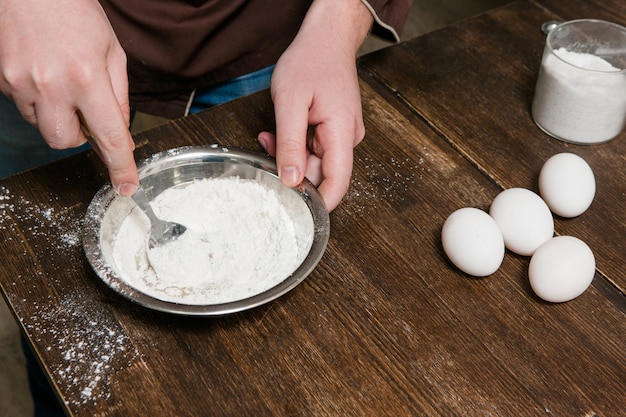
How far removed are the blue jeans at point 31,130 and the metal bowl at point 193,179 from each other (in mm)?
406

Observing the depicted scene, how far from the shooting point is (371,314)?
87 centimetres

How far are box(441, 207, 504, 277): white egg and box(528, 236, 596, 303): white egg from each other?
5cm

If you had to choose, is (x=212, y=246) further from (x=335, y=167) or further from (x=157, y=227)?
(x=335, y=167)

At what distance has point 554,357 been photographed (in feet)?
2.75

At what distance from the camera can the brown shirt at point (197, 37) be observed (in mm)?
1243

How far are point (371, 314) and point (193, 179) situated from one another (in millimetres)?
339

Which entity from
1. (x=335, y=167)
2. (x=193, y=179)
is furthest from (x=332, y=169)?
(x=193, y=179)

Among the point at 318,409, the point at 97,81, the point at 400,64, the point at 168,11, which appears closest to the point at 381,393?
the point at 318,409

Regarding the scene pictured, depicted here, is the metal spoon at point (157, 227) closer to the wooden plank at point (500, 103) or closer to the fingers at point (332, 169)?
the fingers at point (332, 169)

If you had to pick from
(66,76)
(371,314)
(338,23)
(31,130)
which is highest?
(66,76)

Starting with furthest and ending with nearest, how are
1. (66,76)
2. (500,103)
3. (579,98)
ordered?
(500,103), (579,98), (66,76)

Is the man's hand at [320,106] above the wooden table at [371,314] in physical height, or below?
above

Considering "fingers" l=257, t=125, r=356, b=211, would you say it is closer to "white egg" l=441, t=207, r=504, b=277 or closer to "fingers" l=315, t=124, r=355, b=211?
"fingers" l=315, t=124, r=355, b=211

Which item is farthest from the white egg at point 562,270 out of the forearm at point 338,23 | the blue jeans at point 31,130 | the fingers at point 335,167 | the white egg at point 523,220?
the blue jeans at point 31,130
